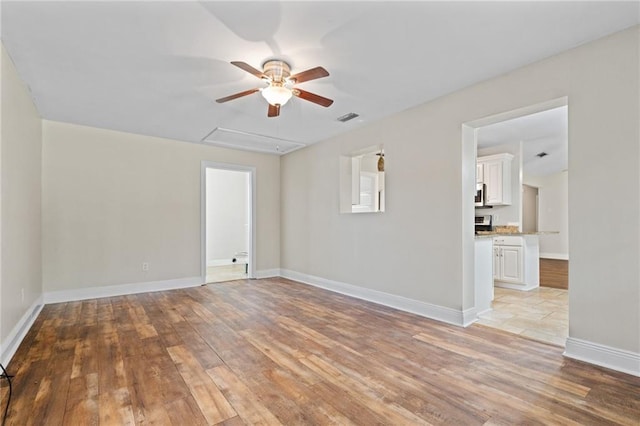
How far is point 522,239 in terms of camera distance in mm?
5070

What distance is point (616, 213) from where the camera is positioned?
2.33m

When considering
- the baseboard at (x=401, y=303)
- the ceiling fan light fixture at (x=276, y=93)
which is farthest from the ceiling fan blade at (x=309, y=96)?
the baseboard at (x=401, y=303)

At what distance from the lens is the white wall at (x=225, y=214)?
815 cm

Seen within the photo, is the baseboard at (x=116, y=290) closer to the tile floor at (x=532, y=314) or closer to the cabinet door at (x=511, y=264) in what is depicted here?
the tile floor at (x=532, y=314)

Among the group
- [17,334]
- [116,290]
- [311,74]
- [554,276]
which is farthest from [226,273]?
[554,276]

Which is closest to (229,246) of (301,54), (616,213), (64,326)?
(64,326)

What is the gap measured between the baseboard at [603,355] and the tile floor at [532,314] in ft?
0.97

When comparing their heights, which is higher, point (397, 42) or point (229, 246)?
point (397, 42)

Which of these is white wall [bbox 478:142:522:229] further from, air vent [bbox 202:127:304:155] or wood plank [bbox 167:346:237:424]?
wood plank [bbox 167:346:237:424]

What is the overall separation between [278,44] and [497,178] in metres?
4.92

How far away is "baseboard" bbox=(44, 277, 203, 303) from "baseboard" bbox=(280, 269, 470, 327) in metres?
2.05

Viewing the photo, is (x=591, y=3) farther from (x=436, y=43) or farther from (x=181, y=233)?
(x=181, y=233)

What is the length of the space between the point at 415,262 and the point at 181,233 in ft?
12.6

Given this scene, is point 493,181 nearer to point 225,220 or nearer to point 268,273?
point 268,273
